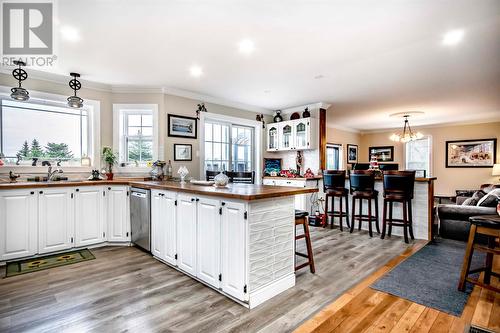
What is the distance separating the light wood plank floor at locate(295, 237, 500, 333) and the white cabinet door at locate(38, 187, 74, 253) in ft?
10.6

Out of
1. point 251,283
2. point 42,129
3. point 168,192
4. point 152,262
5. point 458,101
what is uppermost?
point 458,101

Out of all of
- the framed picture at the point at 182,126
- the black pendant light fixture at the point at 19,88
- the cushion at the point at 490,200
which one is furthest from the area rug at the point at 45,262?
the cushion at the point at 490,200

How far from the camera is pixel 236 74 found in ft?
12.7

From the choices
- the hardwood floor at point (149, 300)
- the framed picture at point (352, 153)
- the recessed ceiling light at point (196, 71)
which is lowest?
the hardwood floor at point (149, 300)

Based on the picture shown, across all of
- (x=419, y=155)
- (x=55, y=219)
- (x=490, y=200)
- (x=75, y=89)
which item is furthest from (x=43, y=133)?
(x=419, y=155)

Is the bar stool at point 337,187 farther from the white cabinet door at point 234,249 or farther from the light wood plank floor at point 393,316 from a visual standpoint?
the white cabinet door at point 234,249

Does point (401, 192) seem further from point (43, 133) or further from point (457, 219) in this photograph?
point (43, 133)

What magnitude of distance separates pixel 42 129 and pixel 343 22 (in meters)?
4.30

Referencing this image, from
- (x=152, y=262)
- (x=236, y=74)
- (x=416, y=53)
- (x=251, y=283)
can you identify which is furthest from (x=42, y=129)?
(x=416, y=53)

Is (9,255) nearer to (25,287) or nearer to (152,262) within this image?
(25,287)

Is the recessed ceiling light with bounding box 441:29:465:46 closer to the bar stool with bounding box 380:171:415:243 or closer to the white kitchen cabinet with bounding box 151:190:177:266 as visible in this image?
the bar stool with bounding box 380:171:415:243

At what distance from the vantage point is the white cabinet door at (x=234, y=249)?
206 cm

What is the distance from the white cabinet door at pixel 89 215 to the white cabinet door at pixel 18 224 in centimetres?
44

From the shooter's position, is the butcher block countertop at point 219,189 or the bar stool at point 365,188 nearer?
the butcher block countertop at point 219,189
